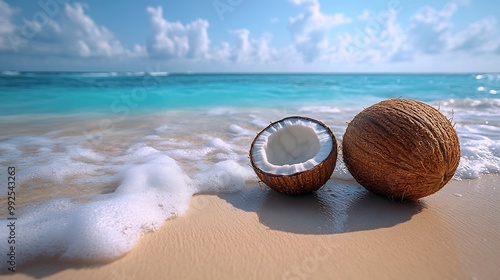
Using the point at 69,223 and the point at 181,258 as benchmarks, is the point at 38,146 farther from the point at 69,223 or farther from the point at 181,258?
the point at 181,258

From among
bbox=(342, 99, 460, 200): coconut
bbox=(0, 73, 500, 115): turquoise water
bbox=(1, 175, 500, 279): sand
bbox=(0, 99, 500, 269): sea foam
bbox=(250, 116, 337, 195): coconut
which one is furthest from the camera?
bbox=(0, 73, 500, 115): turquoise water

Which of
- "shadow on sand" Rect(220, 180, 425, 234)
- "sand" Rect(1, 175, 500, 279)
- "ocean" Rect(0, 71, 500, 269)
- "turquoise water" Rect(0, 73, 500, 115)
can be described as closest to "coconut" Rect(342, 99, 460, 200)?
"shadow on sand" Rect(220, 180, 425, 234)

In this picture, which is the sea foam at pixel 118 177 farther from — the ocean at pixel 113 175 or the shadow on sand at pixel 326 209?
the shadow on sand at pixel 326 209

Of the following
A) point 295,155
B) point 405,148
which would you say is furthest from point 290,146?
point 405,148

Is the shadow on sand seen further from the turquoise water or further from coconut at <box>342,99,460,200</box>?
the turquoise water

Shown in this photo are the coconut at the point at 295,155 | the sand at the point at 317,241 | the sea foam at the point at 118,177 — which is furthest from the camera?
the coconut at the point at 295,155

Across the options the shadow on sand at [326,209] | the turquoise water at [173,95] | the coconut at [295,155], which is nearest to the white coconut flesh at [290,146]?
the coconut at [295,155]
